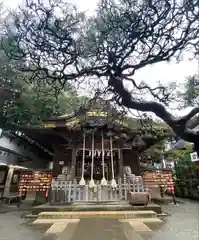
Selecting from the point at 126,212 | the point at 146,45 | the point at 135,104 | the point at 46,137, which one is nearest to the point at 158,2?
the point at 146,45

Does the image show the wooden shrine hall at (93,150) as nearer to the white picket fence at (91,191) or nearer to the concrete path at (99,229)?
the white picket fence at (91,191)

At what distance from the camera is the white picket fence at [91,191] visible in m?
7.77

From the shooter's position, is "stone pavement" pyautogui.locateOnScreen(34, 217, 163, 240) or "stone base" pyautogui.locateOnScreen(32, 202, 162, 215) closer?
"stone pavement" pyautogui.locateOnScreen(34, 217, 163, 240)

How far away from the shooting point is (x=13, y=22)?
378cm

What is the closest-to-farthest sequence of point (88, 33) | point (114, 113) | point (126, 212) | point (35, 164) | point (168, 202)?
1. point (88, 33)
2. point (114, 113)
3. point (126, 212)
4. point (168, 202)
5. point (35, 164)

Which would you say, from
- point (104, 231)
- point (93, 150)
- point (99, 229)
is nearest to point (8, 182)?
point (93, 150)

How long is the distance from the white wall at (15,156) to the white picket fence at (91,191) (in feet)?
25.7

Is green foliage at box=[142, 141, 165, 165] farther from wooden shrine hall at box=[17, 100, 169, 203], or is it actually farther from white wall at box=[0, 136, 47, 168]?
white wall at box=[0, 136, 47, 168]

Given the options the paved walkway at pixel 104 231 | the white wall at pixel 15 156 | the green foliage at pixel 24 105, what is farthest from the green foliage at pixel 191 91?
the white wall at pixel 15 156

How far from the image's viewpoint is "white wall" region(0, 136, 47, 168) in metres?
→ 14.3

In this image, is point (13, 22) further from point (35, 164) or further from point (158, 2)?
point (35, 164)

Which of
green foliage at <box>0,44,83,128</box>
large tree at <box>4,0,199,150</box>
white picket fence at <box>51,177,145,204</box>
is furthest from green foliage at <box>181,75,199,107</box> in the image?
green foliage at <box>0,44,83,128</box>

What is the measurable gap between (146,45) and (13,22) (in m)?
2.42

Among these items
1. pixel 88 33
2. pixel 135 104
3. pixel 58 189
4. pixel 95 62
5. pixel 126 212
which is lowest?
pixel 126 212
